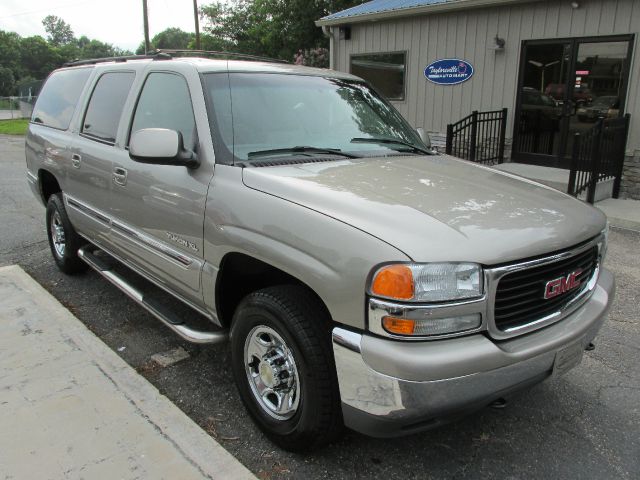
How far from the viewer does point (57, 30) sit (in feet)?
515

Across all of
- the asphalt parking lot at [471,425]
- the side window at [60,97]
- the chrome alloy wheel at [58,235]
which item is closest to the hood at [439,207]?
the asphalt parking lot at [471,425]

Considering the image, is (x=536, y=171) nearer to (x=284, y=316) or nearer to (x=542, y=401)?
(x=542, y=401)

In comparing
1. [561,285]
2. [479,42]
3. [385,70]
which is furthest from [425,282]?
[385,70]

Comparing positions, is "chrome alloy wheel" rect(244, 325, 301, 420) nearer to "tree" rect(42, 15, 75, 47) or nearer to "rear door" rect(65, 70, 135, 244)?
"rear door" rect(65, 70, 135, 244)

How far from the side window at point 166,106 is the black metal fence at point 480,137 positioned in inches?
284

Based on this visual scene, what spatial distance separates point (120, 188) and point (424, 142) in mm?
2192

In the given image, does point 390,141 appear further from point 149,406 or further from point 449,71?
point 449,71

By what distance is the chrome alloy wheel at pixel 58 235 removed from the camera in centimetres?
505

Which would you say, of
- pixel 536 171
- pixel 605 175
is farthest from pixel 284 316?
pixel 536 171

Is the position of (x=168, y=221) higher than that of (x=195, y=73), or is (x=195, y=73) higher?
(x=195, y=73)

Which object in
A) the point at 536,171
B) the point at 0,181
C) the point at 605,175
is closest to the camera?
the point at 605,175

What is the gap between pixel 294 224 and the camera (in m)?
2.39

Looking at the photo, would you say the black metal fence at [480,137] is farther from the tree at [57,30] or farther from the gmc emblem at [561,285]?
the tree at [57,30]

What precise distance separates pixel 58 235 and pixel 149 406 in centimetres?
289
